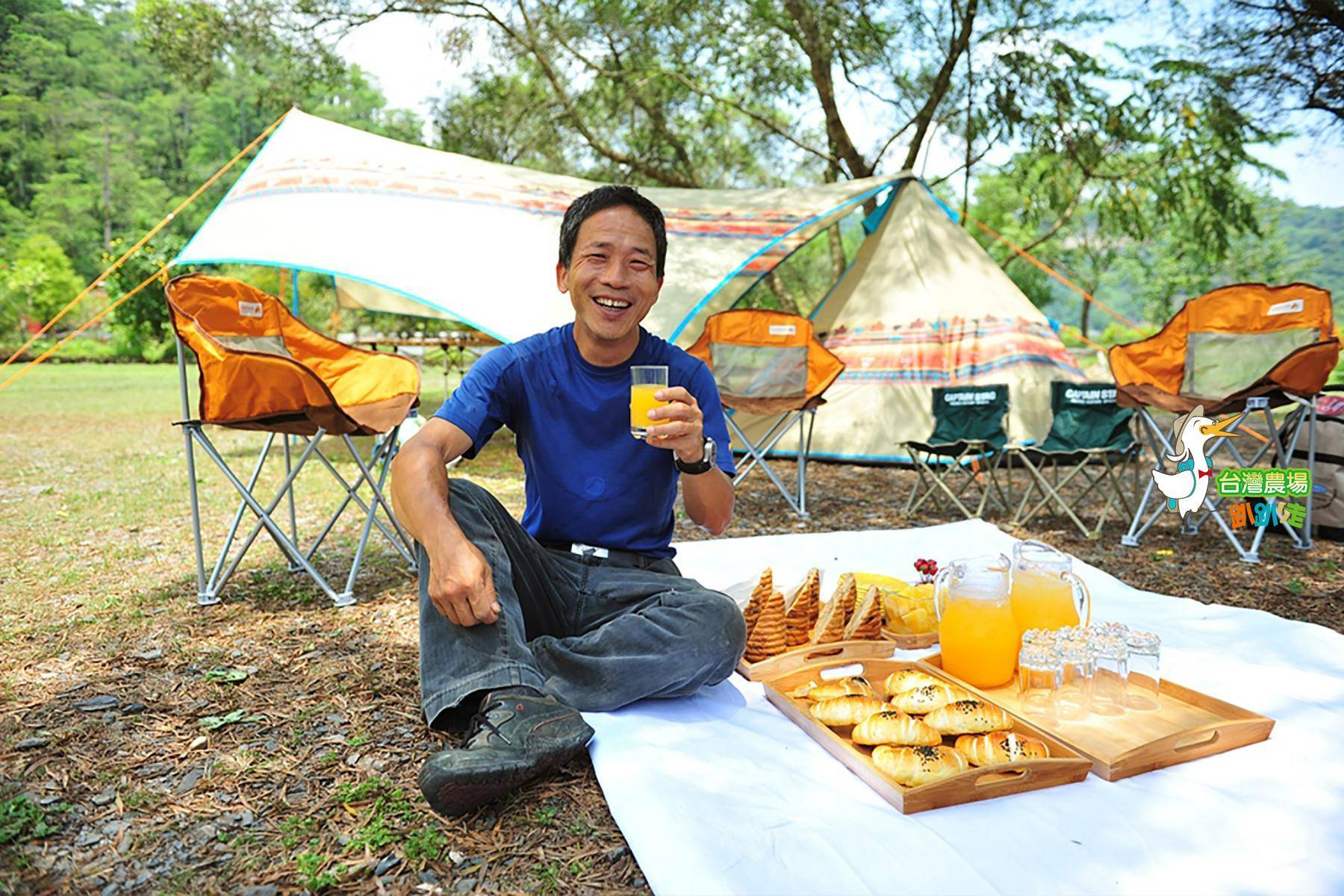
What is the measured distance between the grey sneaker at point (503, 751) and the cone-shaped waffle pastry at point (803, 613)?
2.46ft

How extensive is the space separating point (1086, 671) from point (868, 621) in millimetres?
A: 561

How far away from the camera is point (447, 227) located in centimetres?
509

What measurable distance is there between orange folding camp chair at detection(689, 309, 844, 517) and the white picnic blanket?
2.67 m

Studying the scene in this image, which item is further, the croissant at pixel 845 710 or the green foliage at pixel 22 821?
the croissant at pixel 845 710

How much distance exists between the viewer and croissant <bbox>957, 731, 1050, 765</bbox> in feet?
5.10

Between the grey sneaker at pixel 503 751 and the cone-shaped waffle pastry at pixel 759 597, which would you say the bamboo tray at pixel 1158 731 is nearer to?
the cone-shaped waffle pastry at pixel 759 597

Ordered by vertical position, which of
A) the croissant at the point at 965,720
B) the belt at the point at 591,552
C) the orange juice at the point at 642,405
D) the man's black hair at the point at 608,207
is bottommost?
the croissant at the point at 965,720

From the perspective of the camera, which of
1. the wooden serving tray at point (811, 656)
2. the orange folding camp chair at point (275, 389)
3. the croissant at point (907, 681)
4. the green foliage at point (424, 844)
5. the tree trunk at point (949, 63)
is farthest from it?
the tree trunk at point (949, 63)

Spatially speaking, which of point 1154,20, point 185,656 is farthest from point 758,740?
point 1154,20

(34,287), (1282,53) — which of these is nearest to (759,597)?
(1282,53)

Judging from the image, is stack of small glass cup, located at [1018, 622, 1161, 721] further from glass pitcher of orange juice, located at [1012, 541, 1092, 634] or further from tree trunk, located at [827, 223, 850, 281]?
tree trunk, located at [827, 223, 850, 281]

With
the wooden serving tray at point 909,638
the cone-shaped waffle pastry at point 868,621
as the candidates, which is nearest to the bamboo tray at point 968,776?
the cone-shaped waffle pastry at point 868,621

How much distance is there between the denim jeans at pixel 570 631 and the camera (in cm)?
170

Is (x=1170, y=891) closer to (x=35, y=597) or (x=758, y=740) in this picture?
(x=758, y=740)
